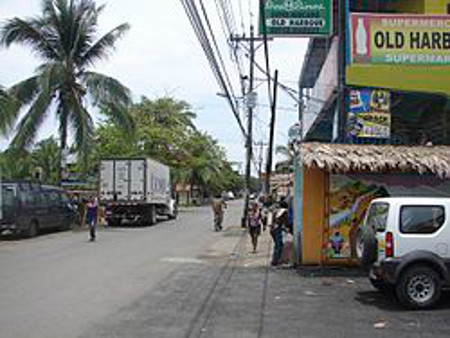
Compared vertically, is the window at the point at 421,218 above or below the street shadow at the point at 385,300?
above

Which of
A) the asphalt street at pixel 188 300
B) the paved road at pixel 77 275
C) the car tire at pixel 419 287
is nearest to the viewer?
the asphalt street at pixel 188 300

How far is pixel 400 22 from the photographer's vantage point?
59.0 ft

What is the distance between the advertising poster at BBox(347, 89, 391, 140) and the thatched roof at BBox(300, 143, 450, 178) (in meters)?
2.73

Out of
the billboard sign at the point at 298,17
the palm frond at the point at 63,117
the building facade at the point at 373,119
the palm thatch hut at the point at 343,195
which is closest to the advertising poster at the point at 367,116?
the building facade at the point at 373,119

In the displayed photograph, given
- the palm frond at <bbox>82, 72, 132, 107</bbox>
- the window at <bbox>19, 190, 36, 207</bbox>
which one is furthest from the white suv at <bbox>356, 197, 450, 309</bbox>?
the palm frond at <bbox>82, 72, 132, 107</bbox>

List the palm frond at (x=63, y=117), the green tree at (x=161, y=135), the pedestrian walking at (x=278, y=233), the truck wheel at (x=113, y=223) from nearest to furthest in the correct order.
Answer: the pedestrian walking at (x=278, y=233) → the palm frond at (x=63, y=117) → the truck wheel at (x=113, y=223) → the green tree at (x=161, y=135)

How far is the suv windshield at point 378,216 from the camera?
10153 millimetres

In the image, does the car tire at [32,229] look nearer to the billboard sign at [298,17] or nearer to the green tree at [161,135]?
the billboard sign at [298,17]

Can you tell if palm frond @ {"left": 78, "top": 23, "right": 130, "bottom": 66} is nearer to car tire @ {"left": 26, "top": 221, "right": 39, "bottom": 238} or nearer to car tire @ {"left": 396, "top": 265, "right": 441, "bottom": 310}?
car tire @ {"left": 26, "top": 221, "right": 39, "bottom": 238}

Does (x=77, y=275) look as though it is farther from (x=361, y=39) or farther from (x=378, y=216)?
(x=361, y=39)

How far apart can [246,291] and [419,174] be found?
17.5 feet

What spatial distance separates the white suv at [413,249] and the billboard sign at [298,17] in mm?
9746

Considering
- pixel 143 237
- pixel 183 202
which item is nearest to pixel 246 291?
pixel 143 237

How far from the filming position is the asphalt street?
8.32m
